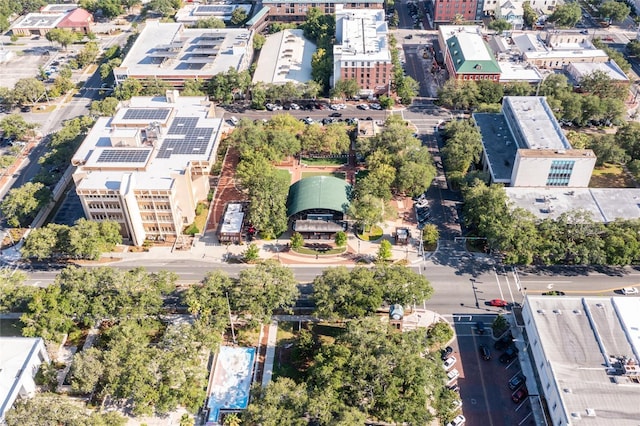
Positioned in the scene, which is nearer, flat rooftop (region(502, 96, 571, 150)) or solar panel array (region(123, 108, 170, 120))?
flat rooftop (region(502, 96, 571, 150))

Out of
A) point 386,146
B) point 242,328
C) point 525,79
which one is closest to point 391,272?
point 242,328

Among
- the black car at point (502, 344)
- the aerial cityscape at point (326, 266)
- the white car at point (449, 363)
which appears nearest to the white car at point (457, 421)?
the aerial cityscape at point (326, 266)

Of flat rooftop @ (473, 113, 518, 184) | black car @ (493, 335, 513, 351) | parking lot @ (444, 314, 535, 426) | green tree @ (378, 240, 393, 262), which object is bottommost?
parking lot @ (444, 314, 535, 426)

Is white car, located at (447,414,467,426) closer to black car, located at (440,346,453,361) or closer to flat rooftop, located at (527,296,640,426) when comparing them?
black car, located at (440,346,453,361)

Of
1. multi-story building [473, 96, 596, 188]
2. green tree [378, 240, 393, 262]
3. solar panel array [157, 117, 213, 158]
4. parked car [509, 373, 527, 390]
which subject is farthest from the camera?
solar panel array [157, 117, 213, 158]

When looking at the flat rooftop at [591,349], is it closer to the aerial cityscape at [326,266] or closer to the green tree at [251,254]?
the aerial cityscape at [326,266]

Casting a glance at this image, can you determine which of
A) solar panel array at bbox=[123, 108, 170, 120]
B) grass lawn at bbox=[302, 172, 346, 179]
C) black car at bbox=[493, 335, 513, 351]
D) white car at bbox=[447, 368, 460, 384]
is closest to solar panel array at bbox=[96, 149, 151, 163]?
solar panel array at bbox=[123, 108, 170, 120]

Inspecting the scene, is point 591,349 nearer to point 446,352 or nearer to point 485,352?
point 485,352

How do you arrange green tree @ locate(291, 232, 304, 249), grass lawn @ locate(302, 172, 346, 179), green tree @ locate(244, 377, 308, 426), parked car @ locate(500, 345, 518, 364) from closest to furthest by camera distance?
green tree @ locate(244, 377, 308, 426) → parked car @ locate(500, 345, 518, 364) → green tree @ locate(291, 232, 304, 249) → grass lawn @ locate(302, 172, 346, 179)
